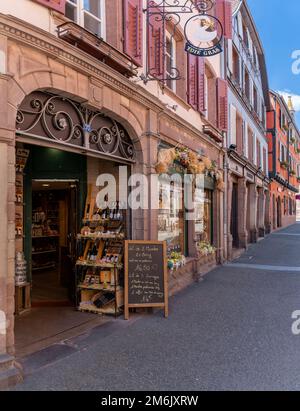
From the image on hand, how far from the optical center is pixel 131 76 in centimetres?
602

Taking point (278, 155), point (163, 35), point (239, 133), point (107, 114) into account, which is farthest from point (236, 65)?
point (278, 155)

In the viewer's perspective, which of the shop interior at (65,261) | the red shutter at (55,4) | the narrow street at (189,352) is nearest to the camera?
the narrow street at (189,352)

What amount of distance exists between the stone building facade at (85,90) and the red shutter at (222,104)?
2.26 metres

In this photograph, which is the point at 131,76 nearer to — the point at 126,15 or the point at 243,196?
the point at 126,15

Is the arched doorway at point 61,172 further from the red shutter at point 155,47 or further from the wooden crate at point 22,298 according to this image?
the red shutter at point 155,47

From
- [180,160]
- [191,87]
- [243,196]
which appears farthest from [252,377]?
[243,196]

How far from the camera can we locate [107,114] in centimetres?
574

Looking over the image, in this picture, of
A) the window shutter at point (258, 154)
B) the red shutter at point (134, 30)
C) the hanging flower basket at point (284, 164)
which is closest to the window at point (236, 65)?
the window shutter at point (258, 154)

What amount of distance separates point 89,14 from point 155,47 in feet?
5.66

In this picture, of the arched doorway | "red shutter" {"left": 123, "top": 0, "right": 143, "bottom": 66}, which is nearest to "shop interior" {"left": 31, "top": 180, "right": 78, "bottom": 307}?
the arched doorway

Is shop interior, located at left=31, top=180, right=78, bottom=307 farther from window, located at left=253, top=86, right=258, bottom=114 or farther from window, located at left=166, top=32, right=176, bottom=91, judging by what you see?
window, located at left=253, top=86, right=258, bottom=114

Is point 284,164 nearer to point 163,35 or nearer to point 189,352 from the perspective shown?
point 163,35

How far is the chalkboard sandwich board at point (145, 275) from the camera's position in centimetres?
582
